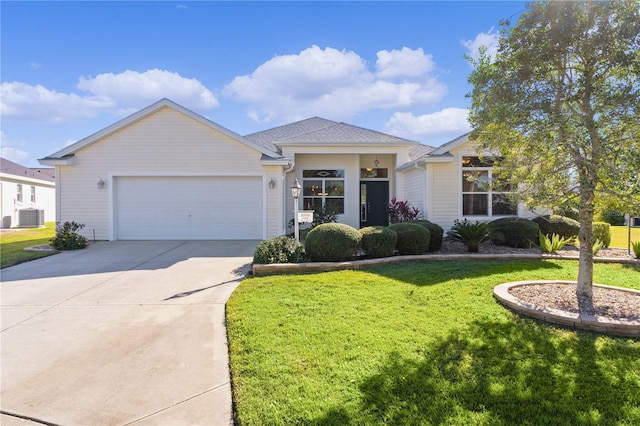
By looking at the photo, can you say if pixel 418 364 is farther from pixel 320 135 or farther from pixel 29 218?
pixel 29 218

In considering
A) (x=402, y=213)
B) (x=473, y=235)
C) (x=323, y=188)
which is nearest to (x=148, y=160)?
(x=323, y=188)

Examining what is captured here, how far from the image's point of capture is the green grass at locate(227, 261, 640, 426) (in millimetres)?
2359

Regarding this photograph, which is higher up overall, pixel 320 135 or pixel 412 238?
pixel 320 135

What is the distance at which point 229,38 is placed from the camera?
1117 cm

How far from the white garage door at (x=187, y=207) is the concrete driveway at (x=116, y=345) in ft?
13.6

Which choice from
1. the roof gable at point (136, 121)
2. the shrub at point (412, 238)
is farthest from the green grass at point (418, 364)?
the roof gable at point (136, 121)

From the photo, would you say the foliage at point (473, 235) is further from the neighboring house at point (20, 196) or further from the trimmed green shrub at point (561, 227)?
the neighboring house at point (20, 196)

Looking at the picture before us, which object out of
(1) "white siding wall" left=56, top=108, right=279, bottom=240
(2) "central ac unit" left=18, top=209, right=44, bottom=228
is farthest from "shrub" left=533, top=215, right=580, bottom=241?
(2) "central ac unit" left=18, top=209, right=44, bottom=228

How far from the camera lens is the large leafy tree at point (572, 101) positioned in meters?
3.87

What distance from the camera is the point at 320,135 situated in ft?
44.0

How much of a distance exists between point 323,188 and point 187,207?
5.51 meters

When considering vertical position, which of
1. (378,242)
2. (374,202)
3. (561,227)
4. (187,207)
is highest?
(374,202)

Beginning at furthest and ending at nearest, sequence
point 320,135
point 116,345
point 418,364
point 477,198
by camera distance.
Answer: point 320,135
point 477,198
point 116,345
point 418,364

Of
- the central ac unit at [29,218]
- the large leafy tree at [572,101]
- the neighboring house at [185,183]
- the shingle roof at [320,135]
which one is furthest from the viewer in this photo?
the central ac unit at [29,218]
